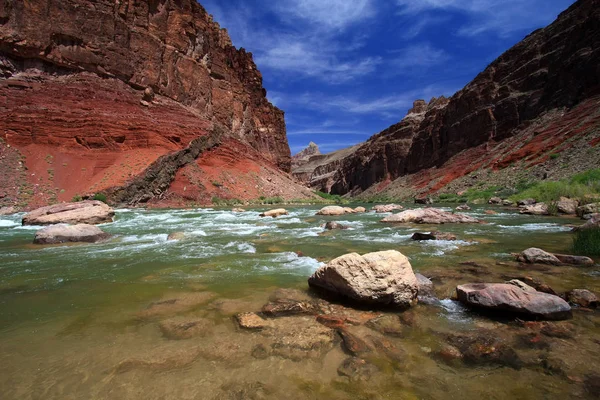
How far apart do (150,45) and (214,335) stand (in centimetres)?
4875

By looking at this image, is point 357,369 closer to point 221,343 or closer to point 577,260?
point 221,343

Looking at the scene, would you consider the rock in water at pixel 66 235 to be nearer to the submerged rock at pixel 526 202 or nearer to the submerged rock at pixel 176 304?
the submerged rock at pixel 176 304

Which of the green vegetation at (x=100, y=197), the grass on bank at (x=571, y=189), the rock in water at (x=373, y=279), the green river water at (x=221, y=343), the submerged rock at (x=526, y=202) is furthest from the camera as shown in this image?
the green vegetation at (x=100, y=197)

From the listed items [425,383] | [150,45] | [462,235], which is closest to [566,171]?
[462,235]

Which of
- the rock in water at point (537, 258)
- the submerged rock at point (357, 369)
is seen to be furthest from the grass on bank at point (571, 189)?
the submerged rock at point (357, 369)

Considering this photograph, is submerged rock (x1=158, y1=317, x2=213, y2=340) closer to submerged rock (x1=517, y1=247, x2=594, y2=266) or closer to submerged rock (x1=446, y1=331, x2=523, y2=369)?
submerged rock (x1=446, y1=331, x2=523, y2=369)

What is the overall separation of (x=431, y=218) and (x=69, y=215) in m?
16.8

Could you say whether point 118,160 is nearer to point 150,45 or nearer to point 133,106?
point 133,106

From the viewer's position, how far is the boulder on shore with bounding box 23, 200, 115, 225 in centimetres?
1404

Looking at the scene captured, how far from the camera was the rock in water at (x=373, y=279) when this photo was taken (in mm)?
3990

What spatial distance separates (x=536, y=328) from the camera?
3.23 meters

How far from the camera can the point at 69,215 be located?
47.1 ft

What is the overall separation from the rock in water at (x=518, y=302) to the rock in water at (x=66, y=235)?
407 inches

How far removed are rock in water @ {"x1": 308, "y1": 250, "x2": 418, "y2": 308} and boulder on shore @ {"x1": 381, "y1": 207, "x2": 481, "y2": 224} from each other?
32.5ft
